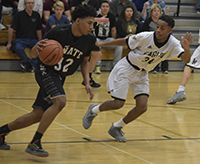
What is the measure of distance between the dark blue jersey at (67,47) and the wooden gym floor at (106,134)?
35.6 inches

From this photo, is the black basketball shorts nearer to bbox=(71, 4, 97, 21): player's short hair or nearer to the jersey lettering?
the jersey lettering

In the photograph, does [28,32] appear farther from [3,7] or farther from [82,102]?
[82,102]

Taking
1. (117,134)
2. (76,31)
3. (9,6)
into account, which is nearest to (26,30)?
(9,6)

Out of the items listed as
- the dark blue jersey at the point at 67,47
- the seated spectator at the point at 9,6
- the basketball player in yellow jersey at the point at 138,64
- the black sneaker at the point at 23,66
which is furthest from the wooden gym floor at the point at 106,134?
the seated spectator at the point at 9,6

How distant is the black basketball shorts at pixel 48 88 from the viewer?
3779 millimetres

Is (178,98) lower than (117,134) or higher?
lower

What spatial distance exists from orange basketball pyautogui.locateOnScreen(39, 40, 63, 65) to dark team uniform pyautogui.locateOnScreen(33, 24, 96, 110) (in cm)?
19

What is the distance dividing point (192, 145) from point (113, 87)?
1.17 metres

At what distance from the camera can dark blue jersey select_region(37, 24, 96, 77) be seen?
13.1 ft

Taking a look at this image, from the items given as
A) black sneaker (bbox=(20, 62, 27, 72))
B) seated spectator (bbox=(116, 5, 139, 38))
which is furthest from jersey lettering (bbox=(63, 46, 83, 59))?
seated spectator (bbox=(116, 5, 139, 38))

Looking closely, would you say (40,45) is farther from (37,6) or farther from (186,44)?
(37,6)

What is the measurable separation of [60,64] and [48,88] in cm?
32

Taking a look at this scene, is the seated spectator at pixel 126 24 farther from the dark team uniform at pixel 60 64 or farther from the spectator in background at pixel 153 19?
the dark team uniform at pixel 60 64

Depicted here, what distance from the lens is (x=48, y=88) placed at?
12.5 feet
